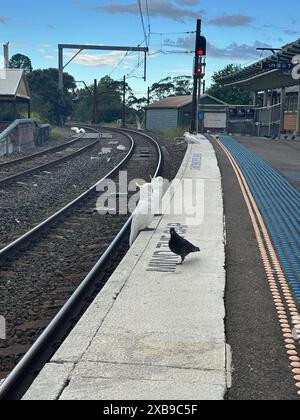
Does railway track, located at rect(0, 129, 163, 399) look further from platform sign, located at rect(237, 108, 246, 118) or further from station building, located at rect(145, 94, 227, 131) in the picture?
station building, located at rect(145, 94, 227, 131)

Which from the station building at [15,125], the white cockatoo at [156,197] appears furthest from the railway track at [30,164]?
the white cockatoo at [156,197]

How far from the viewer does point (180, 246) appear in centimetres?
763

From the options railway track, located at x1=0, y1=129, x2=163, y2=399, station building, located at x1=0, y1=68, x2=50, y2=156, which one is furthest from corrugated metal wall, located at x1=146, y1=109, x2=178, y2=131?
railway track, located at x1=0, y1=129, x2=163, y2=399

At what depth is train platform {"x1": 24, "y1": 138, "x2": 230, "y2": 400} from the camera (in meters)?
4.25

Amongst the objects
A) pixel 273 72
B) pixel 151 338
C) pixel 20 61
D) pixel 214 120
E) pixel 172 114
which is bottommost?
pixel 151 338

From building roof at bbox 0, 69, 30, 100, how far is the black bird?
26.8 m

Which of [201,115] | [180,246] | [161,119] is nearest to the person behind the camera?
[180,246]

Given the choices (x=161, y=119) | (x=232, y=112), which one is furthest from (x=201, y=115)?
(x=161, y=119)

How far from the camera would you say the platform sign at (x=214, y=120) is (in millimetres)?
46594

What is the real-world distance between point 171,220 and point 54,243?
2.35 meters

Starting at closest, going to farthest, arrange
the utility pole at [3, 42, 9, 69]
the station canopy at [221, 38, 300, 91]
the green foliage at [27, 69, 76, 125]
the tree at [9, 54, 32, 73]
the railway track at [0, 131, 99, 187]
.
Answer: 1. the railway track at [0, 131, 99, 187]
2. the station canopy at [221, 38, 300, 91]
3. the utility pole at [3, 42, 9, 69]
4. the green foliage at [27, 69, 76, 125]
5. the tree at [9, 54, 32, 73]

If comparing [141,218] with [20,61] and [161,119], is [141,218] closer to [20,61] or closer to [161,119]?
[161,119]

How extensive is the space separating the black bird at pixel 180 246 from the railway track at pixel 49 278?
1.10 metres

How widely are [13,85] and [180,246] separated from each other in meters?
28.6
